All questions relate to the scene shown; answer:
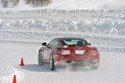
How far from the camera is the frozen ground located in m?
14.8

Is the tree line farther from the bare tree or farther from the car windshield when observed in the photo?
the car windshield

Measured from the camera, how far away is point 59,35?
36250mm

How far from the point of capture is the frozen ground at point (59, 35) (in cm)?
1478

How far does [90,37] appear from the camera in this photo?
1320 inches

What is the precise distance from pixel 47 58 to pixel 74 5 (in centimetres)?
3972

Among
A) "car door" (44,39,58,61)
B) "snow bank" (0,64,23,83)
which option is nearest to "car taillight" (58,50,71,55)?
"car door" (44,39,58,61)

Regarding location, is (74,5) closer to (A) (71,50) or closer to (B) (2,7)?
(B) (2,7)

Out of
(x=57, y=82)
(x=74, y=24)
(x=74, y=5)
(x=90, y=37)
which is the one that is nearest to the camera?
(x=57, y=82)

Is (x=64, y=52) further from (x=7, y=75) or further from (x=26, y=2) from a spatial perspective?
(x=26, y=2)

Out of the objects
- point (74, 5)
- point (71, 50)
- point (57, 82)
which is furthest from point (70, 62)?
point (74, 5)

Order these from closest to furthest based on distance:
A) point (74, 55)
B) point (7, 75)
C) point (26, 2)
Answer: point (7, 75) < point (74, 55) < point (26, 2)

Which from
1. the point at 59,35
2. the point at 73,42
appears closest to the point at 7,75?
the point at 73,42

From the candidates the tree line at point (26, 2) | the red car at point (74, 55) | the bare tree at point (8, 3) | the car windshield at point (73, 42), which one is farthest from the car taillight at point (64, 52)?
the bare tree at point (8, 3)

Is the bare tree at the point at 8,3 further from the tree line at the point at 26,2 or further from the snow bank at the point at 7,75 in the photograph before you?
the snow bank at the point at 7,75
